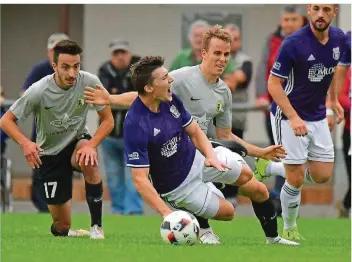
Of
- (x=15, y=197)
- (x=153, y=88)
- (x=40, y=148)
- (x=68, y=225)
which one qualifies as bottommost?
(x=15, y=197)

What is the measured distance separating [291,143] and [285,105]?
733 millimetres

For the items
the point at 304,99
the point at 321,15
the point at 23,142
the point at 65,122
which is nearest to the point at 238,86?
the point at 304,99

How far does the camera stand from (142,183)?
1129 centimetres

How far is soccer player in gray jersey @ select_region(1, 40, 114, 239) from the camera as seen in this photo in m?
12.7

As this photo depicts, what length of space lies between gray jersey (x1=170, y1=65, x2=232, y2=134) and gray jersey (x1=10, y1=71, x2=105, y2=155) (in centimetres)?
86

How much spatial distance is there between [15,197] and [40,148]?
8352 mm

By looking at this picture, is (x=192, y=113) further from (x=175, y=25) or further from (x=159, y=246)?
(x=175, y=25)

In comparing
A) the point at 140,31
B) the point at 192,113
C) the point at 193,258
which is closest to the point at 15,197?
the point at 140,31

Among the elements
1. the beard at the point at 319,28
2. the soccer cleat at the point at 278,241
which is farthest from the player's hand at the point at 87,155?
the beard at the point at 319,28

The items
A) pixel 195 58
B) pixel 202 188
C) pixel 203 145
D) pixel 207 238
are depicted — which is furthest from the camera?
pixel 195 58

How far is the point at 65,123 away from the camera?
43.1ft

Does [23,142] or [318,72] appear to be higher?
[318,72]

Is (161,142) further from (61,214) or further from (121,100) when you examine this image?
(61,214)

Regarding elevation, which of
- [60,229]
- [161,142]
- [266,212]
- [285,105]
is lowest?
[60,229]
